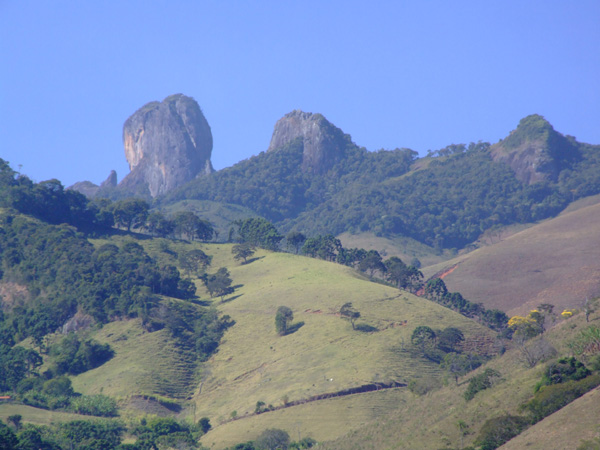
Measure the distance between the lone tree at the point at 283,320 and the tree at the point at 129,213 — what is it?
6354cm

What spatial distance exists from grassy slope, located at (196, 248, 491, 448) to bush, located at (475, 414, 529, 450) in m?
24.7

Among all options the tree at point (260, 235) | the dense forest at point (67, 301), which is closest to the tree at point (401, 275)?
the tree at point (260, 235)

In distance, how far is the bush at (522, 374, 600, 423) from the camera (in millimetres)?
39947

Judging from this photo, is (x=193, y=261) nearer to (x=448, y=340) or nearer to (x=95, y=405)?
(x=95, y=405)

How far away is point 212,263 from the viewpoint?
134m

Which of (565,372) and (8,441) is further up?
(8,441)

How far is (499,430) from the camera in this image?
4025cm

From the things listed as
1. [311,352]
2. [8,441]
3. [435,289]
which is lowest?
[311,352]

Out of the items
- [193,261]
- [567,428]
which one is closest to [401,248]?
[193,261]

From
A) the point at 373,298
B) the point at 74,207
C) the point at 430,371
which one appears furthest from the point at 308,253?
the point at 430,371

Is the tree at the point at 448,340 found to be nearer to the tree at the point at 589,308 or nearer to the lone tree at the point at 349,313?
the lone tree at the point at 349,313

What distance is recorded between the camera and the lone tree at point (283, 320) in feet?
305

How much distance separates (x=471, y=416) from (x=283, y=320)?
4875 cm

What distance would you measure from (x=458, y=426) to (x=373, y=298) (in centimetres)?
5384
